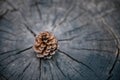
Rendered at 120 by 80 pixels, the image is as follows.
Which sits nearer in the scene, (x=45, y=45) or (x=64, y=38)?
(x=45, y=45)

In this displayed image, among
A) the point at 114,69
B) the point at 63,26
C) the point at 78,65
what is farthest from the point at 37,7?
the point at 114,69

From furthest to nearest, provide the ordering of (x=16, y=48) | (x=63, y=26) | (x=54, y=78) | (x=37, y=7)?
(x=37, y=7) → (x=63, y=26) → (x=16, y=48) → (x=54, y=78)

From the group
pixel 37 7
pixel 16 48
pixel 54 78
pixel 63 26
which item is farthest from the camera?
pixel 37 7

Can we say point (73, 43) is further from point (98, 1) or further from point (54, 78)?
point (98, 1)
